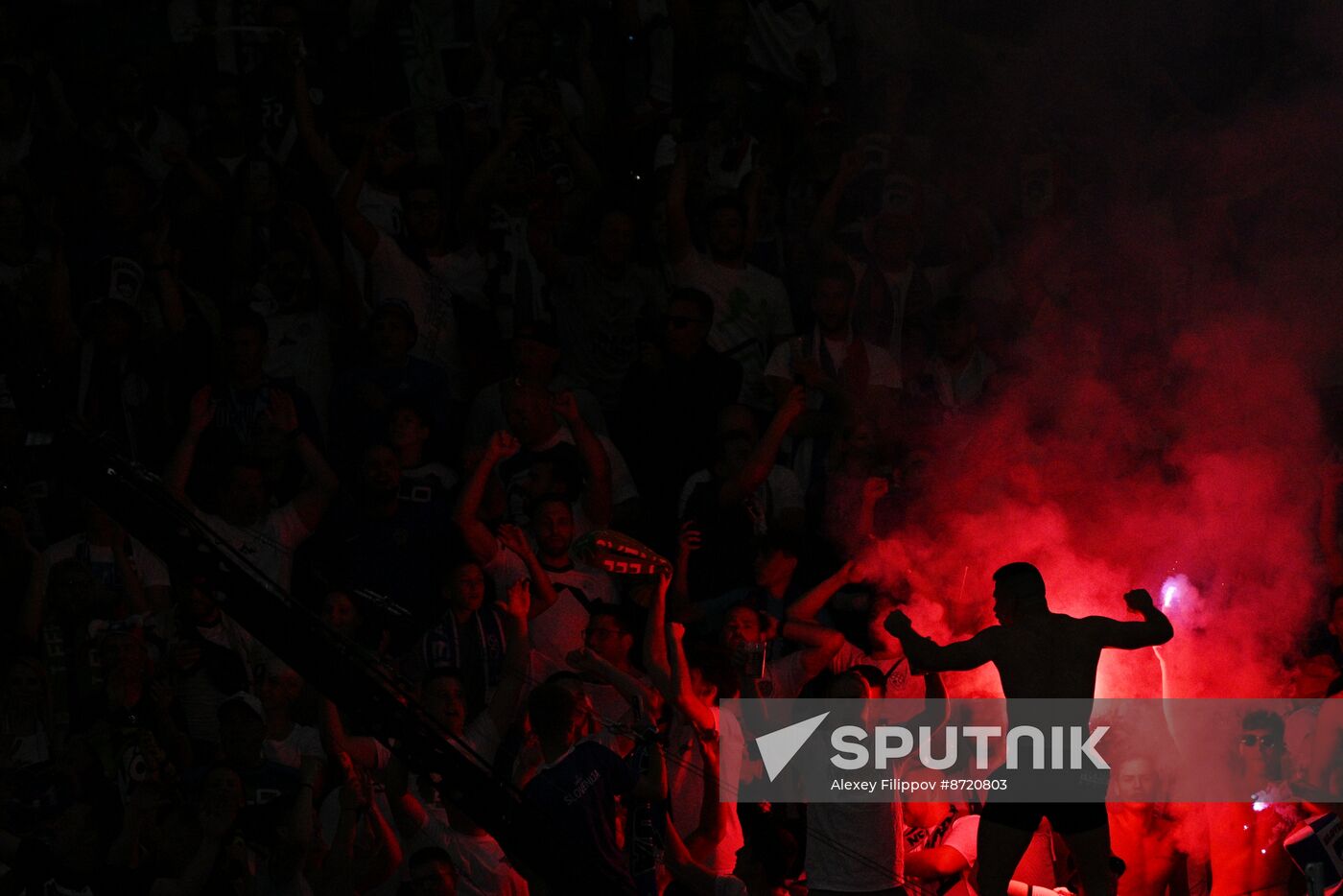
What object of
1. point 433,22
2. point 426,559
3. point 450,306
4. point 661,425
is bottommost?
point 426,559

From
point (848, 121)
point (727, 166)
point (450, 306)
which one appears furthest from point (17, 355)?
point (848, 121)

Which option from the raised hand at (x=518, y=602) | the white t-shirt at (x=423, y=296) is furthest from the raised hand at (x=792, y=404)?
the white t-shirt at (x=423, y=296)

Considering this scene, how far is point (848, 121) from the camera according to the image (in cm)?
1021

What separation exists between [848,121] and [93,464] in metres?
4.23

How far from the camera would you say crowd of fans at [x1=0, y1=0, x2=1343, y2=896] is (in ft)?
25.9

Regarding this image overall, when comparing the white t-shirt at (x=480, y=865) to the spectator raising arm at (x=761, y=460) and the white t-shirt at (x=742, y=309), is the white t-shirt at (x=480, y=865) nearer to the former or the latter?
the spectator raising arm at (x=761, y=460)

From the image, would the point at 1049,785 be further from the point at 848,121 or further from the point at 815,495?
the point at 848,121

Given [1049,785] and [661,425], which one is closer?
[1049,785]

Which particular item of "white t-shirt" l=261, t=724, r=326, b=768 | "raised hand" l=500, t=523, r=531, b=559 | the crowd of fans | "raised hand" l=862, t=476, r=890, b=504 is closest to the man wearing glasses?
the crowd of fans

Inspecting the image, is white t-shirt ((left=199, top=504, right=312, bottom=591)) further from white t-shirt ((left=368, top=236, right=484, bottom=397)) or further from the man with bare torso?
the man with bare torso

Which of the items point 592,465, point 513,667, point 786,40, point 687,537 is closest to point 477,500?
point 592,465

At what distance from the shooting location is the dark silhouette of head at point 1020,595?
736 centimetres

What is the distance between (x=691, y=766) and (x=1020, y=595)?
144cm

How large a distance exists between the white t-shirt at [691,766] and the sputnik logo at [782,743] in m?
0.10
